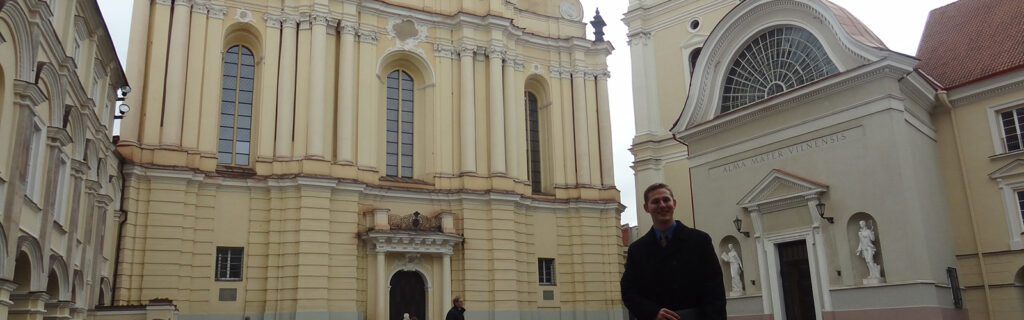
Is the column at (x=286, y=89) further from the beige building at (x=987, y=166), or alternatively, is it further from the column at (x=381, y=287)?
the beige building at (x=987, y=166)

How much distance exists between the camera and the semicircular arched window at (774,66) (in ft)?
68.2

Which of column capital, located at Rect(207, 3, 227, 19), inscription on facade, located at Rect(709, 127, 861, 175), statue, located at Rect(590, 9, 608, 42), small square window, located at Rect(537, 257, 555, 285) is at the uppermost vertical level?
statue, located at Rect(590, 9, 608, 42)

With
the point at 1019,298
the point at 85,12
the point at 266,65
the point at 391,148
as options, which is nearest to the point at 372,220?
the point at 391,148

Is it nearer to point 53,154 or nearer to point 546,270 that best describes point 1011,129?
point 546,270

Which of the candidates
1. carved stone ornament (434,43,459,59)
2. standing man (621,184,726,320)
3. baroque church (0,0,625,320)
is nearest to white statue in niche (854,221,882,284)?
baroque church (0,0,625,320)

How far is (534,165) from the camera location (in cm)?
3381

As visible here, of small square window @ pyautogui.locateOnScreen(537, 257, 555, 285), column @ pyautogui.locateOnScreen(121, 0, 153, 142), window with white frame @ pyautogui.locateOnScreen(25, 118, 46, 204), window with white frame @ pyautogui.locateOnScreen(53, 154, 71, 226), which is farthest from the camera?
small square window @ pyautogui.locateOnScreen(537, 257, 555, 285)

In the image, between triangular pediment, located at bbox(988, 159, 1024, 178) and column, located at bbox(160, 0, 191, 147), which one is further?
column, located at bbox(160, 0, 191, 147)

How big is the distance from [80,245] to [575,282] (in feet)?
62.1

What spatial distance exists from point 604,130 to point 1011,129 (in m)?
17.3

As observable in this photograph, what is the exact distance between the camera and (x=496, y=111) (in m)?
31.2

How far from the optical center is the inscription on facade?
19500 millimetres

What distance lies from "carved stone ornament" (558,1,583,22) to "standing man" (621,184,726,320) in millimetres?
31178

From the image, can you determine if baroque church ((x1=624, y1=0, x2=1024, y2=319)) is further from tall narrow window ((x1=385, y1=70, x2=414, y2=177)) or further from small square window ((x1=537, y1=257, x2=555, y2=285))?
tall narrow window ((x1=385, y1=70, x2=414, y2=177))
